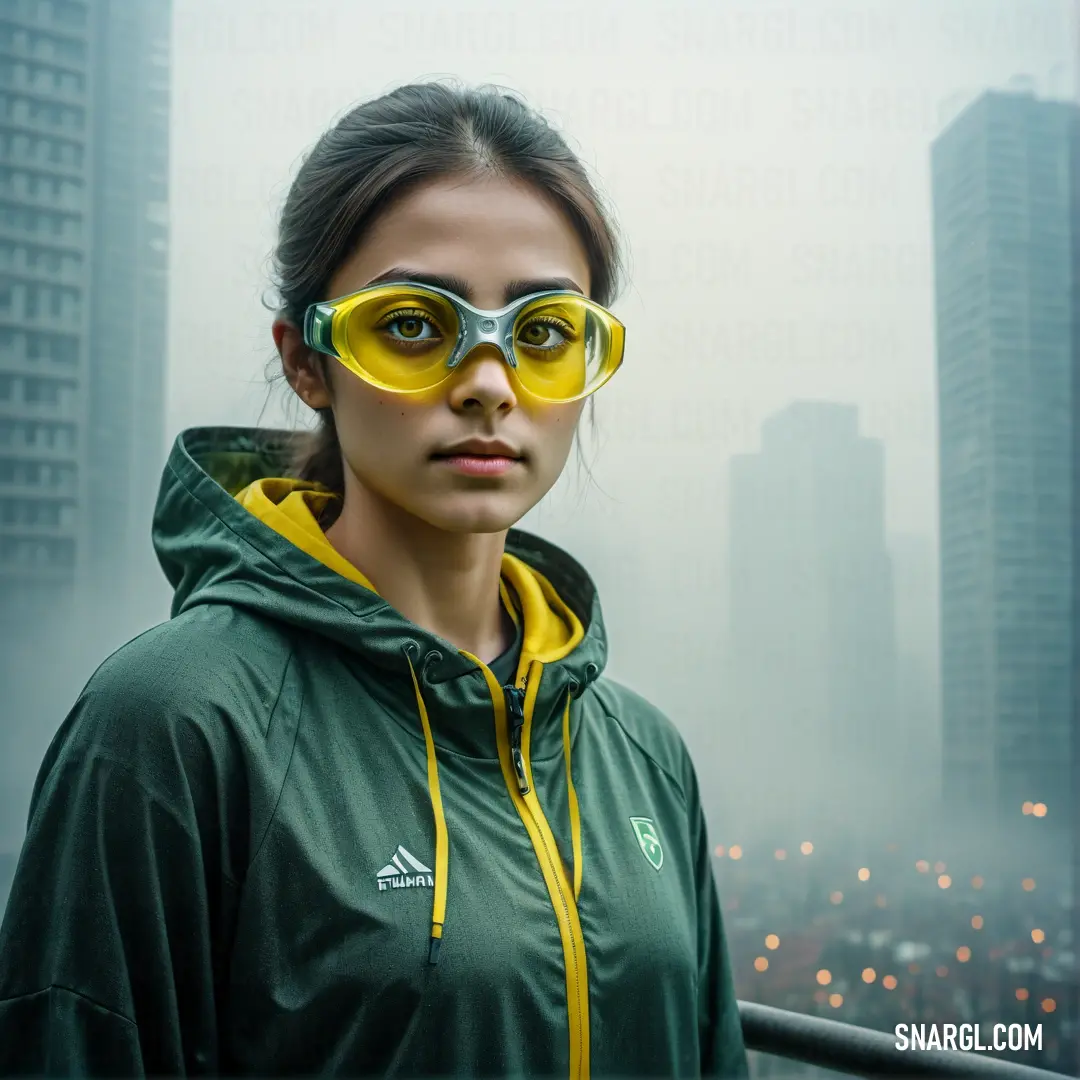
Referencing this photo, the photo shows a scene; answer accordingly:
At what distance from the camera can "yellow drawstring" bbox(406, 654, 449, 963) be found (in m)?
0.75

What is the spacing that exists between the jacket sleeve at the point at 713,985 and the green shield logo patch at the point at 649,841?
0.13 meters

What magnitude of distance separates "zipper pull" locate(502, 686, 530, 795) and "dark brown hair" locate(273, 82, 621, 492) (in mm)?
393

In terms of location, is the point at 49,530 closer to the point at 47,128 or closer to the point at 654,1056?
the point at 47,128

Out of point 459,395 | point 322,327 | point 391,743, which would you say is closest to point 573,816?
point 391,743

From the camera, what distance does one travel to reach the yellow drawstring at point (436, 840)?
748mm

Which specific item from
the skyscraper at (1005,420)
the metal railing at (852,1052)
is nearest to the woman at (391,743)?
the metal railing at (852,1052)

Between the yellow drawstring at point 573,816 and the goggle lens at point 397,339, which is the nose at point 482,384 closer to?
the goggle lens at point 397,339

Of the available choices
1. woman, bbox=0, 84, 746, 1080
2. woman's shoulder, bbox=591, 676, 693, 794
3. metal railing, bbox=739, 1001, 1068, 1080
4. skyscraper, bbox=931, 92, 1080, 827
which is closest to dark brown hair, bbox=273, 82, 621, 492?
woman, bbox=0, 84, 746, 1080

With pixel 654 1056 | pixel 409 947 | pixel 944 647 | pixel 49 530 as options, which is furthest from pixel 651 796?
pixel 944 647

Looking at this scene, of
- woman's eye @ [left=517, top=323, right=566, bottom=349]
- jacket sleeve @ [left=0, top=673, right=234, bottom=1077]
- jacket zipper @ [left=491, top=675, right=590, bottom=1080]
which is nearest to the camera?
jacket sleeve @ [left=0, top=673, right=234, bottom=1077]

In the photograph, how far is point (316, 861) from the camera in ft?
2.41

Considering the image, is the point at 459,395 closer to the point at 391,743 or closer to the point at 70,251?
the point at 391,743

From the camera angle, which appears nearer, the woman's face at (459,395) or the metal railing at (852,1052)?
the woman's face at (459,395)

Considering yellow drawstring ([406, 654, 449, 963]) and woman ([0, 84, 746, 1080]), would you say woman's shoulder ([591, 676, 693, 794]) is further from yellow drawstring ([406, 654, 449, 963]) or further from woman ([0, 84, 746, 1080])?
yellow drawstring ([406, 654, 449, 963])
